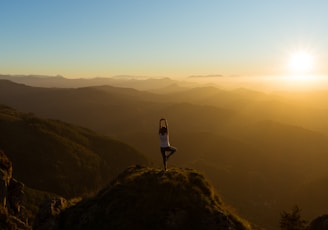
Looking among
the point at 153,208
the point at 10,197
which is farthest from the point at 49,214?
the point at 10,197

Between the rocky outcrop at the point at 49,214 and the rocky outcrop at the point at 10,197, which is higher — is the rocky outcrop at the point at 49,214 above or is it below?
above

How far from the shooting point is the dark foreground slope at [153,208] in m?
20.2

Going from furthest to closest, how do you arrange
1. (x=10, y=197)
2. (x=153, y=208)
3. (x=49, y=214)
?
(x=10, y=197)
(x=49, y=214)
(x=153, y=208)

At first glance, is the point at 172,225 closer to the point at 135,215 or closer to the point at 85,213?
the point at 135,215

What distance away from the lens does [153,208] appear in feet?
67.8

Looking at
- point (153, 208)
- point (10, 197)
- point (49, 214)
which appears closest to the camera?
point (153, 208)

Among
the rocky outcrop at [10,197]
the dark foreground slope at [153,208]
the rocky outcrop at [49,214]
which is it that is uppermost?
the dark foreground slope at [153,208]

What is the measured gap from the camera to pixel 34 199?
178 metres

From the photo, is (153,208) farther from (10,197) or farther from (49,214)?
(10,197)

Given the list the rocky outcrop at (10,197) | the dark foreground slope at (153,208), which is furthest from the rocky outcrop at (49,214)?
the rocky outcrop at (10,197)

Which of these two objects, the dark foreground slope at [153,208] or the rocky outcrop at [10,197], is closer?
the dark foreground slope at [153,208]

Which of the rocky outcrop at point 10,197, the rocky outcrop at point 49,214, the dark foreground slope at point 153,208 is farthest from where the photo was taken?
the rocky outcrop at point 10,197

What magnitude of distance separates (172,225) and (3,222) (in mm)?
23270

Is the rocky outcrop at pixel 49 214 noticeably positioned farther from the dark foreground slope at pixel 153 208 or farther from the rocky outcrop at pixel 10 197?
the rocky outcrop at pixel 10 197
